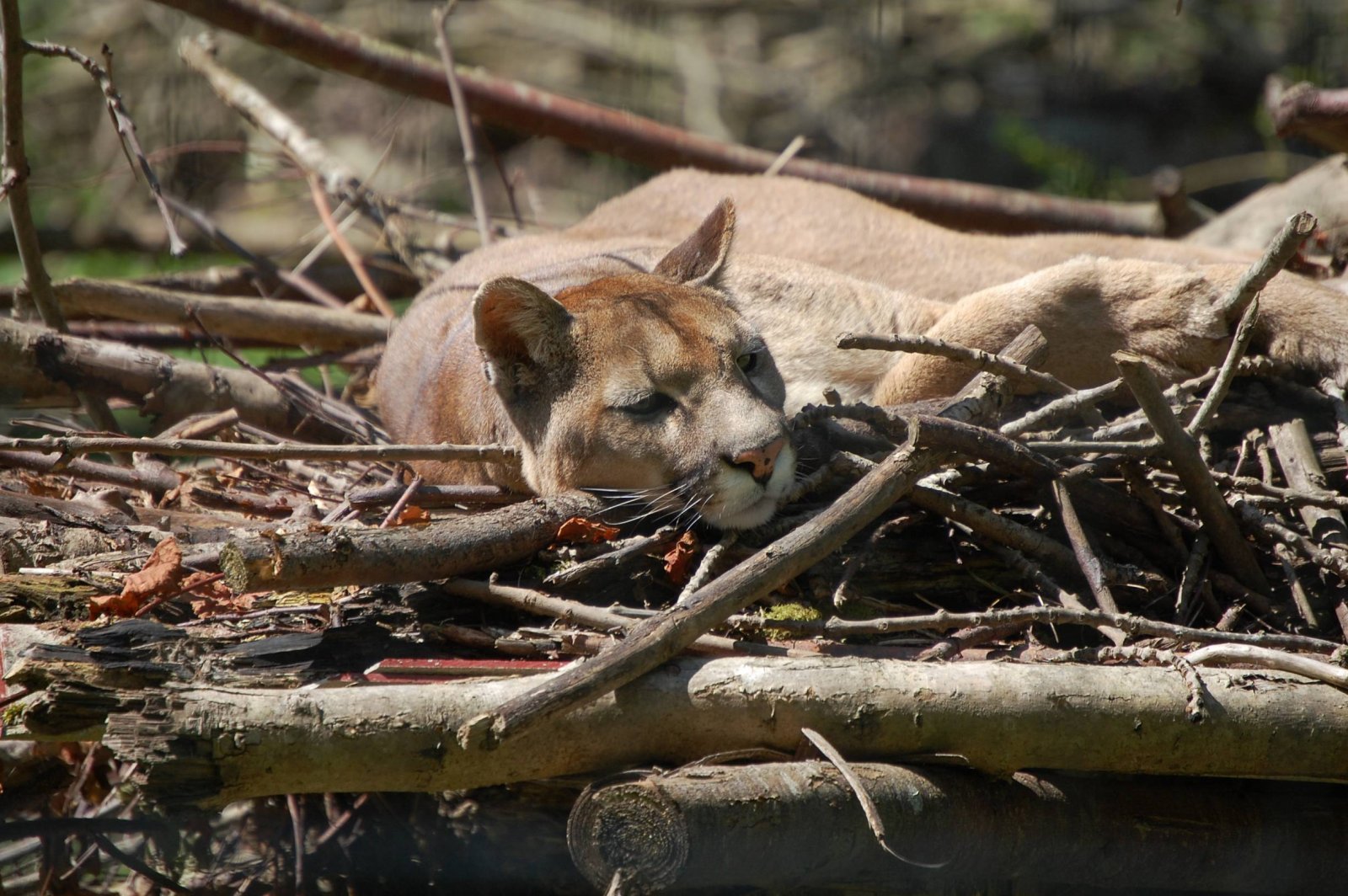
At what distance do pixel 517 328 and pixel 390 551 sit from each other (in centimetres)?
127

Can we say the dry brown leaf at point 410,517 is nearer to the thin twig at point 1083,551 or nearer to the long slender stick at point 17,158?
the thin twig at point 1083,551

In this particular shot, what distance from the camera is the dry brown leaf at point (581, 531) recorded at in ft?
11.8

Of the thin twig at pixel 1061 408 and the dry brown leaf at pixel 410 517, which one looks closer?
the thin twig at pixel 1061 408

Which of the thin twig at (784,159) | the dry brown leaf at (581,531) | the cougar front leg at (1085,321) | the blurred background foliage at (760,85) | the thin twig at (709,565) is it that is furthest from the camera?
the blurred background foliage at (760,85)

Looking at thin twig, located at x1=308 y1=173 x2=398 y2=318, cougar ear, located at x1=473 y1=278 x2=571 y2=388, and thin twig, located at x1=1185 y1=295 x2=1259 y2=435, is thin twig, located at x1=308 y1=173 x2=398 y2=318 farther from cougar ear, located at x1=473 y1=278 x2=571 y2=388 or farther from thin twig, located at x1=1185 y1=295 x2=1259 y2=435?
thin twig, located at x1=1185 y1=295 x2=1259 y2=435

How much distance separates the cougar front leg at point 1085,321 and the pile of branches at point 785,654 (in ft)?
0.88

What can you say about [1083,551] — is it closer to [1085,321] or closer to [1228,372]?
[1228,372]

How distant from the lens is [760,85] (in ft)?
40.9

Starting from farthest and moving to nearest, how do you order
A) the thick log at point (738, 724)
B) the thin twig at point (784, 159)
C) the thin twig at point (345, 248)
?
the thin twig at point (784, 159) < the thin twig at point (345, 248) < the thick log at point (738, 724)

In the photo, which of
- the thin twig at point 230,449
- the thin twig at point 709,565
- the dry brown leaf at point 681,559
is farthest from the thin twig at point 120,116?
the thin twig at point 709,565

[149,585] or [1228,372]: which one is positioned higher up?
[1228,372]

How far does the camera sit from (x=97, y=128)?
451 inches

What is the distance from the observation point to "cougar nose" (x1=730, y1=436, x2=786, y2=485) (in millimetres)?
3789

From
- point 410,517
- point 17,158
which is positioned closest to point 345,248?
point 17,158
